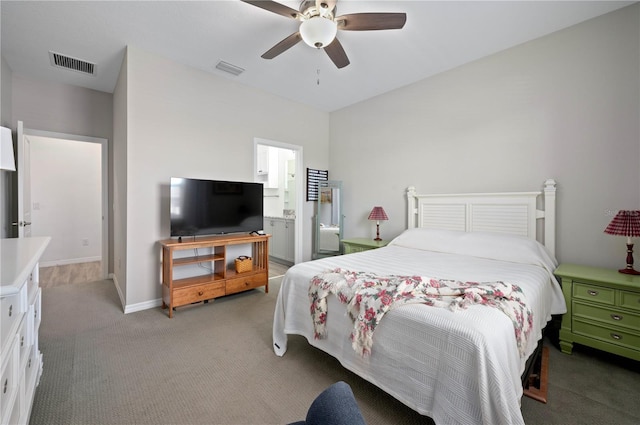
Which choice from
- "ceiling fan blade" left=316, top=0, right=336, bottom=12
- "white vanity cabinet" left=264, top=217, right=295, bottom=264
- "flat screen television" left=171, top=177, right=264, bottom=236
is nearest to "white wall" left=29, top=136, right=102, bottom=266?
"white vanity cabinet" left=264, top=217, right=295, bottom=264

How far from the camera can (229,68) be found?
3484 mm

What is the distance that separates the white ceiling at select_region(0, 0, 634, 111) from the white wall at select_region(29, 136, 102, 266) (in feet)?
7.14

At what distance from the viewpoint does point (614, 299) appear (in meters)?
2.10

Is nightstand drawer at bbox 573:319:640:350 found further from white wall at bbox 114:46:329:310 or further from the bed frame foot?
white wall at bbox 114:46:329:310

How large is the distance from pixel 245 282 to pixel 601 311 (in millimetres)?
3419

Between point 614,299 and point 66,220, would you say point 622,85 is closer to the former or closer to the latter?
point 614,299

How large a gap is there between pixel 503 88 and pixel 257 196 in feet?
10.5

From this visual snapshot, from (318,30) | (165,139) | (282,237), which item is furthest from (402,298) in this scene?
(282,237)

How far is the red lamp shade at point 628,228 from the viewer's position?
2.14 m

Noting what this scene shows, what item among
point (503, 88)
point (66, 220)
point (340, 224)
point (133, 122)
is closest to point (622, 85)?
point (503, 88)

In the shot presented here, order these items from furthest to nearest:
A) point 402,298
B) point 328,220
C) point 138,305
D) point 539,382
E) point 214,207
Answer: point 328,220 < point 214,207 < point 138,305 < point 539,382 < point 402,298

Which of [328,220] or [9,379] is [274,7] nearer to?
[9,379]

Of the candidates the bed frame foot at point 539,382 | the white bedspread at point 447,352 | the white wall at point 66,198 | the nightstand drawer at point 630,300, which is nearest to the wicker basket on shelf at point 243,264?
the white bedspread at point 447,352

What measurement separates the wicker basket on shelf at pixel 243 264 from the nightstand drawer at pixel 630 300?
356 cm
